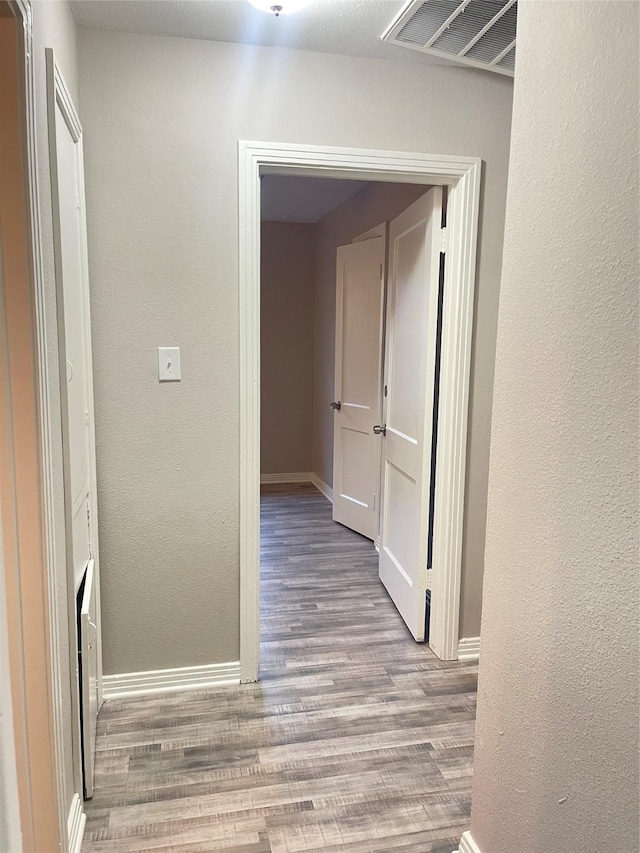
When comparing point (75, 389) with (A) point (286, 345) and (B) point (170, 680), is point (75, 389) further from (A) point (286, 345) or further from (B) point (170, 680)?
(A) point (286, 345)

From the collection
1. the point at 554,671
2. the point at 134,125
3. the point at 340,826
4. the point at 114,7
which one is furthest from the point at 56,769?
the point at 114,7

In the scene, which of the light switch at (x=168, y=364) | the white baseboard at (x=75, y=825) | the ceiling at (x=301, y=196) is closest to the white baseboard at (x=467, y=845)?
the white baseboard at (x=75, y=825)

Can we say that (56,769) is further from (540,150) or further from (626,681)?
(540,150)

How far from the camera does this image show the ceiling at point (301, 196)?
4.15 meters

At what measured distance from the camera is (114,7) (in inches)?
74.8

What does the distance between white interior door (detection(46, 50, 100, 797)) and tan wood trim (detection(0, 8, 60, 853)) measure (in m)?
0.31

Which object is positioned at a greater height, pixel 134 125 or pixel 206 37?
pixel 206 37

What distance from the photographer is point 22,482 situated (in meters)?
1.24

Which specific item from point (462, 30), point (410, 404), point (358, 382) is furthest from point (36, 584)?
point (358, 382)

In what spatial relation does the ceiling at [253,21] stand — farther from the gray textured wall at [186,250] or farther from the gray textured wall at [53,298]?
the gray textured wall at [53,298]

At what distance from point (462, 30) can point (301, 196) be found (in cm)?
268

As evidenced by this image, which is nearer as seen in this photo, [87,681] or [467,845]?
[467,845]

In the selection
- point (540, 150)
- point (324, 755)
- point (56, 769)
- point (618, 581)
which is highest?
point (540, 150)

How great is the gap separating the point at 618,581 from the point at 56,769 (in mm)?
1293
